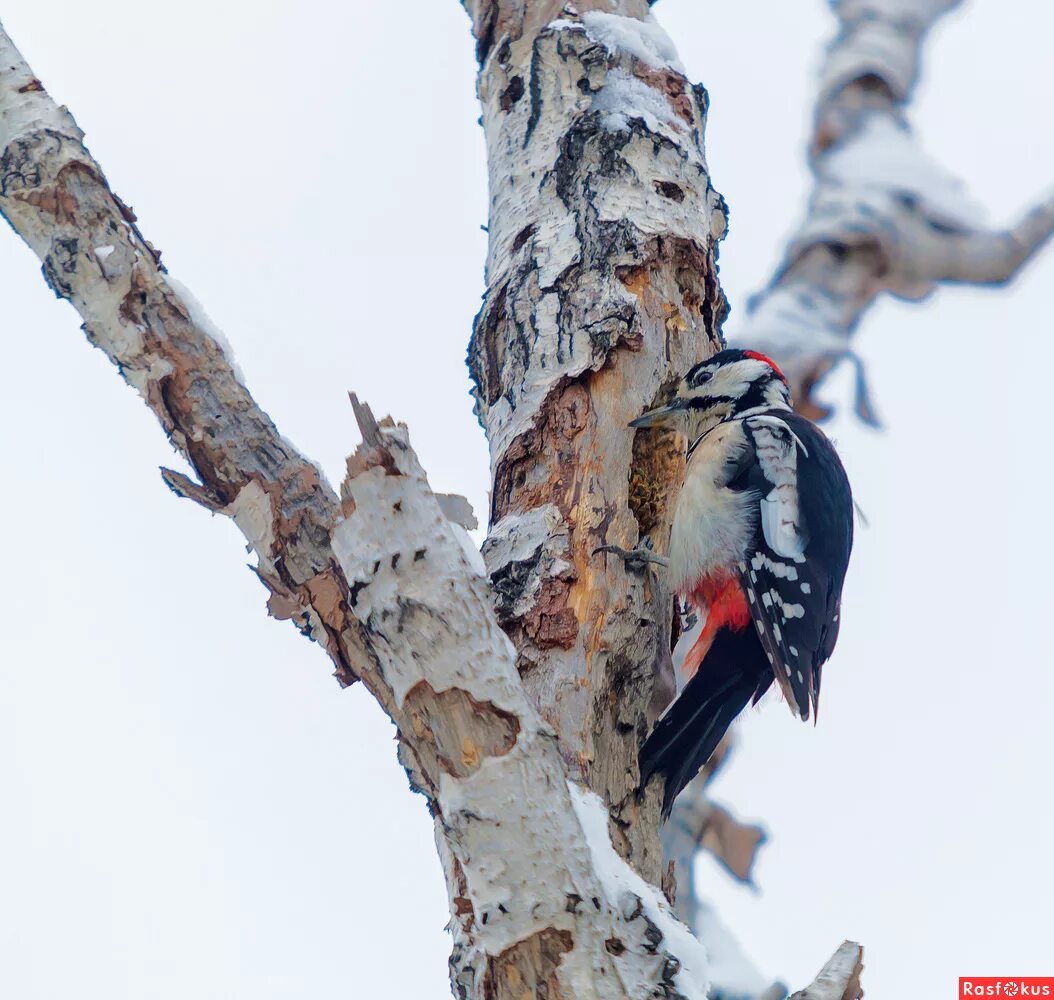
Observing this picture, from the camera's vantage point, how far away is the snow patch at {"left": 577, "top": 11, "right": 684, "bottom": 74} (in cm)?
276

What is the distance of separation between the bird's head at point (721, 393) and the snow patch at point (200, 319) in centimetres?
79

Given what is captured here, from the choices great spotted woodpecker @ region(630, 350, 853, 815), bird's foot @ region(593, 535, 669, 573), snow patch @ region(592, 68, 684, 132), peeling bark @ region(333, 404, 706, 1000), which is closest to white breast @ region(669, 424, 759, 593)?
great spotted woodpecker @ region(630, 350, 853, 815)

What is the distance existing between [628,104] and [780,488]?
87 centimetres

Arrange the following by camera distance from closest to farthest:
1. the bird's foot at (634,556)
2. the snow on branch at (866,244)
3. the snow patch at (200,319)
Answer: the snow patch at (200,319) < the bird's foot at (634,556) < the snow on branch at (866,244)

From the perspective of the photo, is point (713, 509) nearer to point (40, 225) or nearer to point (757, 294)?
point (757, 294)

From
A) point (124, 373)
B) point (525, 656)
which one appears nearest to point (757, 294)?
point (525, 656)

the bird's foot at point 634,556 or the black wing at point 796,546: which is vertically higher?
the black wing at point 796,546

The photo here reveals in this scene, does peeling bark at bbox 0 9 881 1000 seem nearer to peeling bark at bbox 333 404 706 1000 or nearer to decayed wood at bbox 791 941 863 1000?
peeling bark at bbox 333 404 706 1000

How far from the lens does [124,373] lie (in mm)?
1867

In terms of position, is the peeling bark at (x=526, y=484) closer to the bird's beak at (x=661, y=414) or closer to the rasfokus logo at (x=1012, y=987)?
the bird's beak at (x=661, y=414)

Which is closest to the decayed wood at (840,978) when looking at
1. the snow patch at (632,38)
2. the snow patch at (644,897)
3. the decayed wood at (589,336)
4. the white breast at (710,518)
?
the snow patch at (644,897)

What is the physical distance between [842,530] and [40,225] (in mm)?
1729

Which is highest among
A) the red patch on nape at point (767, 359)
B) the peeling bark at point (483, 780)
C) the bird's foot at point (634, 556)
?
the red patch on nape at point (767, 359)

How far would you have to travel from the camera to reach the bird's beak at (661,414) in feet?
7.65
